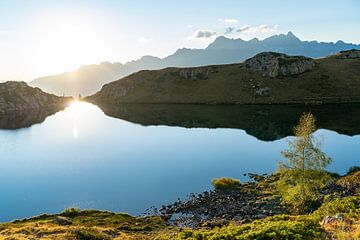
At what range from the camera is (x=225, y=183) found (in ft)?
245

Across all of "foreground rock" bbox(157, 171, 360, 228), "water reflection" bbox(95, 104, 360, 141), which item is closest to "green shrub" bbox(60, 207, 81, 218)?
"foreground rock" bbox(157, 171, 360, 228)

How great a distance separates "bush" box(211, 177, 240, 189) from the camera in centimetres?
7420

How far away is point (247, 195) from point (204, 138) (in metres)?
69.3

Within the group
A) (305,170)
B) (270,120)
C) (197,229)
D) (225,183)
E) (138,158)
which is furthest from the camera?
(270,120)

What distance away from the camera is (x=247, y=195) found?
6788 cm

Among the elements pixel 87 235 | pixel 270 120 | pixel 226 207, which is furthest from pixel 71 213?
pixel 270 120

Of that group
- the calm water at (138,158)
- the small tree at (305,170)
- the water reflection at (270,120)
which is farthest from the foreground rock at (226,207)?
the water reflection at (270,120)

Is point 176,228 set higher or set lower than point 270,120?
lower

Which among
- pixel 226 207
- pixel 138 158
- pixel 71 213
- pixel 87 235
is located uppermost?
pixel 87 235

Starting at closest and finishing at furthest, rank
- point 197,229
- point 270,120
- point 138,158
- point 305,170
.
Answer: point 197,229, point 305,170, point 138,158, point 270,120

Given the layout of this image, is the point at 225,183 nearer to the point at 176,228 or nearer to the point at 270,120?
the point at 176,228

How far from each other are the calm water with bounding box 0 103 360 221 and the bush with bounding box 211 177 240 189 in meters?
2.48

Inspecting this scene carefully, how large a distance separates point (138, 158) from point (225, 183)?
1593 inches

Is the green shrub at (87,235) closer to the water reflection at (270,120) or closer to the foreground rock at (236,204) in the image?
the foreground rock at (236,204)
